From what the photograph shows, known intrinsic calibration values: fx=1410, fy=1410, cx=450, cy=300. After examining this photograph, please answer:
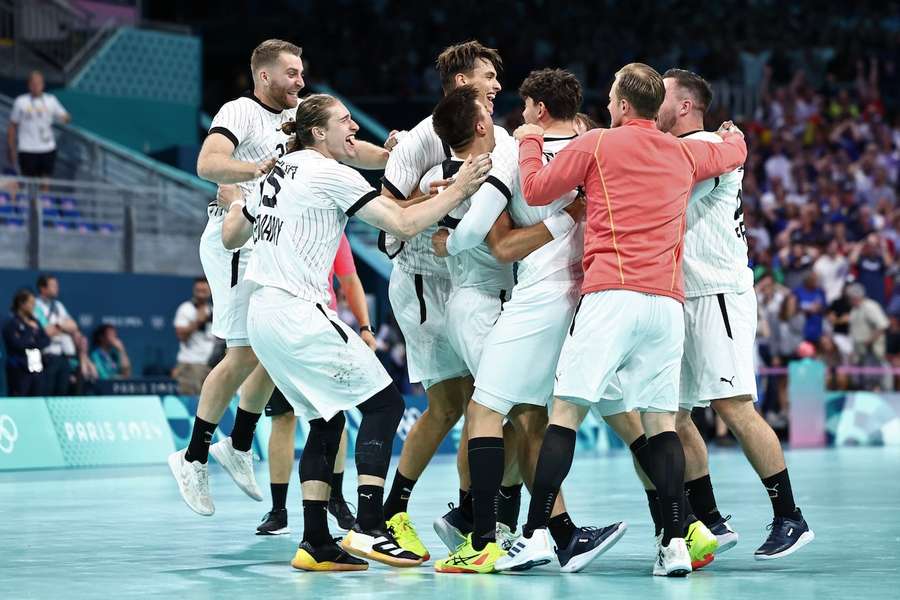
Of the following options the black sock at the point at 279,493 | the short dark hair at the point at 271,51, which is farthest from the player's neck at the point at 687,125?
the black sock at the point at 279,493

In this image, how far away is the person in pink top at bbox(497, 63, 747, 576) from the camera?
21.5 ft

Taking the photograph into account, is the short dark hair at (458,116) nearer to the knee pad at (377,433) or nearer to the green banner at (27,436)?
the knee pad at (377,433)

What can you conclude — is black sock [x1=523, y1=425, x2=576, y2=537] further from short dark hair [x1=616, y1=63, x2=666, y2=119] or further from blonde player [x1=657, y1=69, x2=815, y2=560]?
short dark hair [x1=616, y1=63, x2=666, y2=119]

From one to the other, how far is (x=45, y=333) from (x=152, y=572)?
1065 cm

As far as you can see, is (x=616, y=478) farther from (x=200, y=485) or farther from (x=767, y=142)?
(x=767, y=142)

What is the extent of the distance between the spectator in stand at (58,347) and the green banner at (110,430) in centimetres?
156

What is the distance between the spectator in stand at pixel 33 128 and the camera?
20.6 metres

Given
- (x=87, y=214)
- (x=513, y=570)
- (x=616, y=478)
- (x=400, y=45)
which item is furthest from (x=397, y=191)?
(x=400, y=45)

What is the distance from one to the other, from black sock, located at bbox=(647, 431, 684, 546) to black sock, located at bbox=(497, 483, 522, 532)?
1130mm

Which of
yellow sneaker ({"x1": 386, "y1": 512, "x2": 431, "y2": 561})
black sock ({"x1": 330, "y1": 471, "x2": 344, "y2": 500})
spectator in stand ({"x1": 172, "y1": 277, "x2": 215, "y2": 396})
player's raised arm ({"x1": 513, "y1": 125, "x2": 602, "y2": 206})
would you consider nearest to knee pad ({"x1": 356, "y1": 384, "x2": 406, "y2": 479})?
yellow sneaker ({"x1": 386, "y1": 512, "x2": 431, "y2": 561})

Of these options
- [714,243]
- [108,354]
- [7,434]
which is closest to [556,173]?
[714,243]

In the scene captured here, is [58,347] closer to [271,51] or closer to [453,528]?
[271,51]

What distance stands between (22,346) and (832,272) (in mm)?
11752

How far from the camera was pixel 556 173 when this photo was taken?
6.59m
